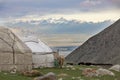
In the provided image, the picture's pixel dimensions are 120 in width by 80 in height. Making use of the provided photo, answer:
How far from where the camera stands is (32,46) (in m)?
32.0

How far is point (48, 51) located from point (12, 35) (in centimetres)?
410

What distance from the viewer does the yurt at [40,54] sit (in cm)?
3089

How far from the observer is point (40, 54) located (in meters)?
31.0

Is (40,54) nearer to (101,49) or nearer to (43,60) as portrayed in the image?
(43,60)

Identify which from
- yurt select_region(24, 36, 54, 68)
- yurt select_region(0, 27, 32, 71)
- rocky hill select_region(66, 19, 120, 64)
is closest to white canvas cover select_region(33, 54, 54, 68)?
yurt select_region(24, 36, 54, 68)

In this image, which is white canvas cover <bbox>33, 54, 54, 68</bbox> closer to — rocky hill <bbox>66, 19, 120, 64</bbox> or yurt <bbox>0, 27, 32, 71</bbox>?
yurt <bbox>0, 27, 32, 71</bbox>

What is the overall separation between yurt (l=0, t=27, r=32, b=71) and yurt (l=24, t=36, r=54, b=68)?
7.42 ft

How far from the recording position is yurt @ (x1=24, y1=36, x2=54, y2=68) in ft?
101

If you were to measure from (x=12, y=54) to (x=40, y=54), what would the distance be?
4.03 metres

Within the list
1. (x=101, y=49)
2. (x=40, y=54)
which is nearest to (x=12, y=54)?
(x=40, y=54)

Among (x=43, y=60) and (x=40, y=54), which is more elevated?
(x=40, y=54)

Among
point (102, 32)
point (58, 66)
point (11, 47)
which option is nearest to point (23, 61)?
point (11, 47)

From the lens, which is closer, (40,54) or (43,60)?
(40,54)

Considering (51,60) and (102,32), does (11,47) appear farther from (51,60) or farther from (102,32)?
(102,32)
